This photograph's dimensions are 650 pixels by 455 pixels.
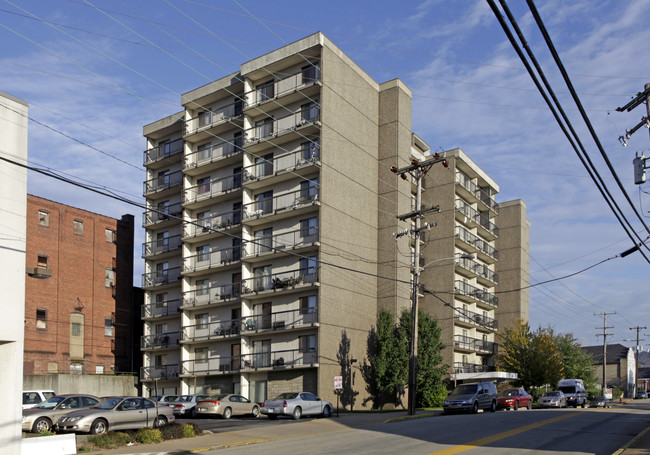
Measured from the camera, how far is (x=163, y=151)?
190ft

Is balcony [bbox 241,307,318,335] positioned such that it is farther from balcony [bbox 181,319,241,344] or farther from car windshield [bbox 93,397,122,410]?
car windshield [bbox 93,397,122,410]

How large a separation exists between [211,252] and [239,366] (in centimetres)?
922

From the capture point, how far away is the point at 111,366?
54.6 m

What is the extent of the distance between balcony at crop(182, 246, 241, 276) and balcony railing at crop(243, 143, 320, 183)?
5.31 meters

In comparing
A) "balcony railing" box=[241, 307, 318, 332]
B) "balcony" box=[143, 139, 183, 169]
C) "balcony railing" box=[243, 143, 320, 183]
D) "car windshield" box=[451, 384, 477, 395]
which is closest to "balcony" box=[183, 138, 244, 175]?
"balcony railing" box=[243, 143, 320, 183]

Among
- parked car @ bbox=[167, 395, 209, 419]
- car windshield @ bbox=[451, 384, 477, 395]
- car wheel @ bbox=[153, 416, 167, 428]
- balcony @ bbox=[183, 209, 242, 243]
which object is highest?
balcony @ bbox=[183, 209, 242, 243]

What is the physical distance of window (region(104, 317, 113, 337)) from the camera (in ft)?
179

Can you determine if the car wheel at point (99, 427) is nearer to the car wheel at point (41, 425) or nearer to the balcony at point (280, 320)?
the car wheel at point (41, 425)

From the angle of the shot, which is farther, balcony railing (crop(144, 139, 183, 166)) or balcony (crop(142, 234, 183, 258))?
balcony railing (crop(144, 139, 183, 166))

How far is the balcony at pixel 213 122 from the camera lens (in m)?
51.0

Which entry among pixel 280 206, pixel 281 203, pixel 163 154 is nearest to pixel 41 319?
pixel 163 154

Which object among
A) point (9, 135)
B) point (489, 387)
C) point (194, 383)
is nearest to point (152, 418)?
point (9, 135)

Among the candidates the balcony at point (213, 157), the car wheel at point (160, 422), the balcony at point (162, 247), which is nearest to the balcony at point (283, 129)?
the balcony at point (213, 157)

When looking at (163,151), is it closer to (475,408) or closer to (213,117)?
(213,117)
